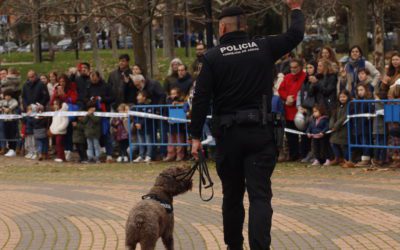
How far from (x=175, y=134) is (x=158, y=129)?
490 millimetres

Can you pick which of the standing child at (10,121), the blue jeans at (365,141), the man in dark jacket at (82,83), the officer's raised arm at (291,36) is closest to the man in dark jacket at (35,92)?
the standing child at (10,121)

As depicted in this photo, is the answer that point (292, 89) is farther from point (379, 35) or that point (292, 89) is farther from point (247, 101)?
point (379, 35)

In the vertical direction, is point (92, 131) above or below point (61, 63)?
below

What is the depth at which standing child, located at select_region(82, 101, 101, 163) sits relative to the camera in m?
18.4

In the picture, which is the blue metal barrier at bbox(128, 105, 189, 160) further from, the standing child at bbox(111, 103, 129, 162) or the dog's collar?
the dog's collar

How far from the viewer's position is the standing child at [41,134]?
1972 centimetres

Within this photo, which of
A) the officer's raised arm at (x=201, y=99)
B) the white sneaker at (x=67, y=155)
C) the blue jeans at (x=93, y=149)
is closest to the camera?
the officer's raised arm at (x=201, y=99)

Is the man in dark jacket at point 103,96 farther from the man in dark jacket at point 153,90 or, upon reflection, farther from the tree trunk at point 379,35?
the tree trunk at point 379,35

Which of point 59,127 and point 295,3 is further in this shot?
point 59,127

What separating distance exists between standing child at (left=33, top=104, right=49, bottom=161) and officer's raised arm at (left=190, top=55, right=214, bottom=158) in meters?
12.8

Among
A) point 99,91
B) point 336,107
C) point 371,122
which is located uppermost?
point 99,91

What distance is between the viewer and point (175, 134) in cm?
1786

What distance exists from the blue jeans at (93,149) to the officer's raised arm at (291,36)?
11.6 m

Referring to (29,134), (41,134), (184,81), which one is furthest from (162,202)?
(29,134)
